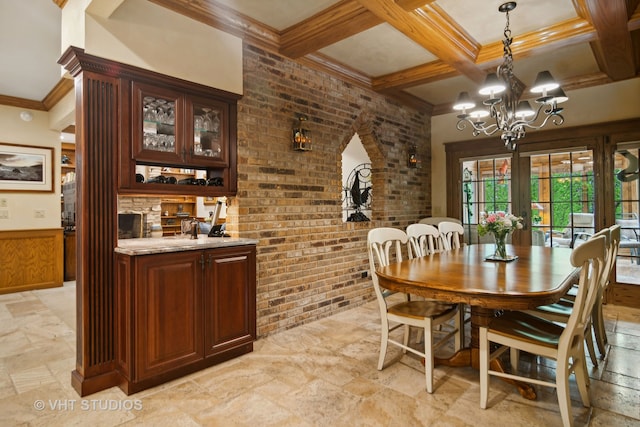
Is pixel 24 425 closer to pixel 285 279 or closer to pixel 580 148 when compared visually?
pixel 285 279

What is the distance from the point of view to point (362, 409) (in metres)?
2.14

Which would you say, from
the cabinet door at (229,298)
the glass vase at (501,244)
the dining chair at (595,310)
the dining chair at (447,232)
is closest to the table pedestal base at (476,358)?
the dining chair at (595,310)

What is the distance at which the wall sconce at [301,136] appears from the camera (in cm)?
360

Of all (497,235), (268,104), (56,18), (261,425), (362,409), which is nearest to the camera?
(261,425)

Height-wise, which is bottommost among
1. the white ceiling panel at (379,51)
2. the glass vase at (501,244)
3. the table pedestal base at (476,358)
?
the table pedestal base at (476,358)

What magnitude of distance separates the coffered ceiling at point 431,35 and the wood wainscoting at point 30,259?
2.18 m

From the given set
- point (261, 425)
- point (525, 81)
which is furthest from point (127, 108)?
point (525, 81)

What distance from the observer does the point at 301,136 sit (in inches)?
142

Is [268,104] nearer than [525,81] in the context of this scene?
Yes

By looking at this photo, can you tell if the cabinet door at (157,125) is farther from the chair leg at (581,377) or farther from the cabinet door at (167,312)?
the chair leg at (581,377)

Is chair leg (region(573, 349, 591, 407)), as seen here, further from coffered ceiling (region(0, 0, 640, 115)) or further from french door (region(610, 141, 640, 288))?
french door (region(610, 141, 640, 288))

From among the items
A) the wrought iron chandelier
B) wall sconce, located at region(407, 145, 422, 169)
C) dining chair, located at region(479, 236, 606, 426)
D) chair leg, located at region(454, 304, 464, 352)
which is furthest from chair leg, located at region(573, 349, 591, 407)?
wall sconce, located at region(407, 145, 422, 169)

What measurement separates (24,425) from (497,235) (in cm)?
331

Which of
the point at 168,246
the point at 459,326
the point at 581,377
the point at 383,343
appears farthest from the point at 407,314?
the point at 168,246
